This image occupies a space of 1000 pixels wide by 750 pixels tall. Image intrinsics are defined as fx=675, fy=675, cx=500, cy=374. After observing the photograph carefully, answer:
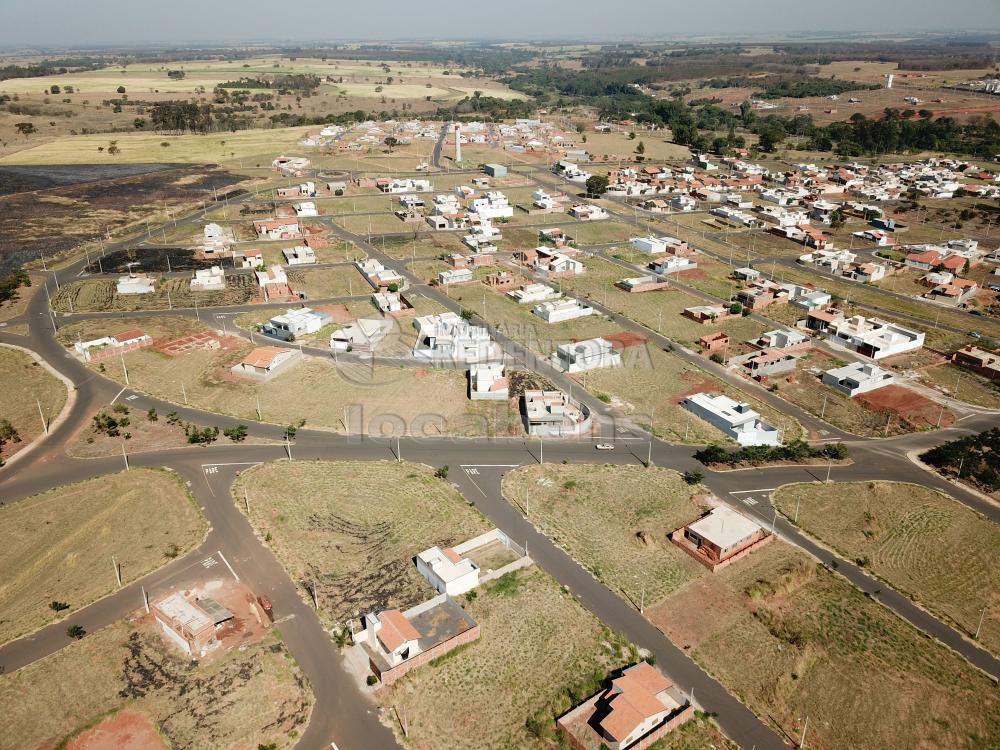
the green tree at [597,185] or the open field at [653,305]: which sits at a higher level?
the green tree at [597,185]

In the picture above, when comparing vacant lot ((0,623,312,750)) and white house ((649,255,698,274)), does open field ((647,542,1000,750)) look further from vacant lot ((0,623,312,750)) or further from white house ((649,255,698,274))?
white house ((649,255,698,274))

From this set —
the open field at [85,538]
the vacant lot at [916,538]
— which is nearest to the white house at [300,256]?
the open field at [85,538]

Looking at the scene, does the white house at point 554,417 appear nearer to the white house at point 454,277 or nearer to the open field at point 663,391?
the open field at point 663,391

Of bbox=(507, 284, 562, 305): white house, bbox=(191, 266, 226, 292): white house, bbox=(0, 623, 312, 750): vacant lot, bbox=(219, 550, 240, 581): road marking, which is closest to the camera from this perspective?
bbox=(0, 623, 312, 750): vacant lot

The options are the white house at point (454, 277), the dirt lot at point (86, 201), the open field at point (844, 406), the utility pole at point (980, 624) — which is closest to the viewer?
the utility pole at point (980, 624)

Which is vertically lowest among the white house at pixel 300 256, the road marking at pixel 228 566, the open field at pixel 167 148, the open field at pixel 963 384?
the open field at pixel 963 384

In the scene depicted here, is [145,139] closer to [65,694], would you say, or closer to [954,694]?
[65,694]

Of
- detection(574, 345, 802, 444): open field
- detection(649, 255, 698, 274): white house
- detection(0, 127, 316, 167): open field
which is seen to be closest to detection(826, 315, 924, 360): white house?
detection(574, 345, 802, 444): open field
